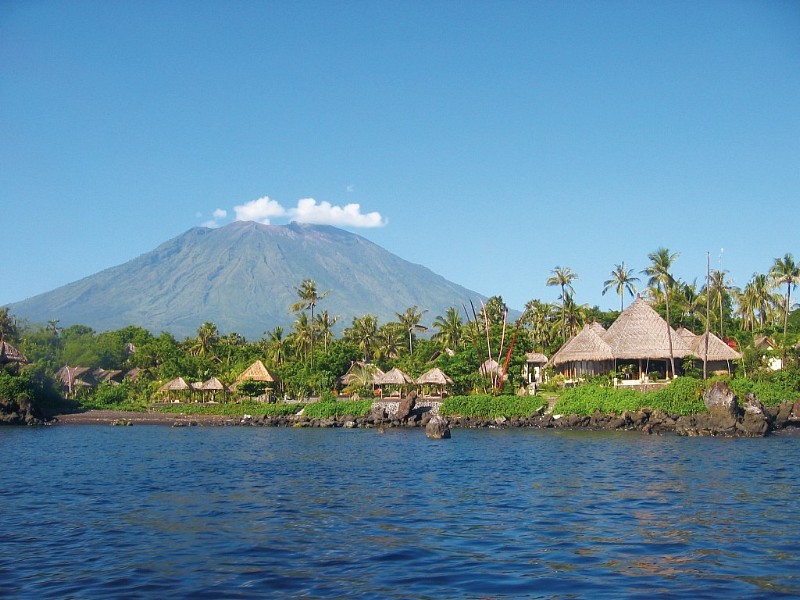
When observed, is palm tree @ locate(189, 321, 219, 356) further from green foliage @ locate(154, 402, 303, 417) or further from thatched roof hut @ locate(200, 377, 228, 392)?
green foliage @ locate(154, 402, 303, 417)

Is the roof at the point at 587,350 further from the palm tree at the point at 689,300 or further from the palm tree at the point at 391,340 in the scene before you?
the palm tree at the point at 391,340

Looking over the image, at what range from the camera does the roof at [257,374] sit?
6229 cm

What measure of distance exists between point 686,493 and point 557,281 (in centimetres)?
5261

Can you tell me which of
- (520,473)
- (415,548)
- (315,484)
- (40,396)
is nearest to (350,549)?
(415,548)

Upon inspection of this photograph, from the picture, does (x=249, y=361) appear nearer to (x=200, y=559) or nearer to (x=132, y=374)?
(x=132, y=374)

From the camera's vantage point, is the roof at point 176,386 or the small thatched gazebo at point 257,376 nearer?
the small thatched gazebo at point 257,376

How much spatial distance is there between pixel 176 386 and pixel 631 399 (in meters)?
38.5

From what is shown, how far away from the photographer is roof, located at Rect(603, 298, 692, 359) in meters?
47.6

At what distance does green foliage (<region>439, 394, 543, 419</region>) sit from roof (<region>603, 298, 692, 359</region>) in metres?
6.49

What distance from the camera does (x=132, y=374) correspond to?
80438 mm

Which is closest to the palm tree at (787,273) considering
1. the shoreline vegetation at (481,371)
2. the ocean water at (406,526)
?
the shoreline vegetation at (481,371)

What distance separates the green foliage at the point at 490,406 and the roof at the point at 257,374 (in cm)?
1853

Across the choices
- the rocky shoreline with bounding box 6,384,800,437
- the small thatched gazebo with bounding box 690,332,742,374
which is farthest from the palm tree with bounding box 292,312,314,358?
the small thatched gazebo with bounding box 690,332,742,374

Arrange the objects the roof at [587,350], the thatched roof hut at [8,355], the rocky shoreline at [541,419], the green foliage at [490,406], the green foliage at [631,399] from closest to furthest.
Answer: the rocky shoreline at [541,419]
the green foliage at [631,399]
the green foliage at [490,406]
the roof at [587,350]
the thatched roof hut at [8,355]
